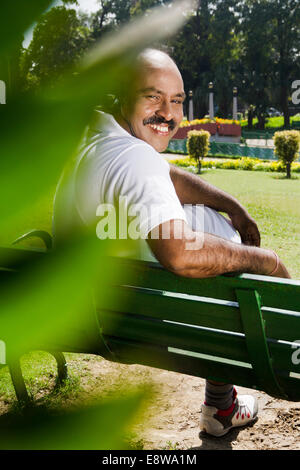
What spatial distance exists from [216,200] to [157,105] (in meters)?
0.87

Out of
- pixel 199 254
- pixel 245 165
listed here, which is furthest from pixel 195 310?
pixel 245 165

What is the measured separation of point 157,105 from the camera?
7.56 ft

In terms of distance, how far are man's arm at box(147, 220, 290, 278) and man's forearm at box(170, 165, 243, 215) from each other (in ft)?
3.16

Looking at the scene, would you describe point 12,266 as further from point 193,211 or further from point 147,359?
point 193,211

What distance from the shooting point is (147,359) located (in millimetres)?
2303

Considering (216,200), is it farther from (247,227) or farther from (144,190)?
(144,190)

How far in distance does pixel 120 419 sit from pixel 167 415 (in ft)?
0.89

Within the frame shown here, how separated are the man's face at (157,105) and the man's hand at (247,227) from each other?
768 millimetres

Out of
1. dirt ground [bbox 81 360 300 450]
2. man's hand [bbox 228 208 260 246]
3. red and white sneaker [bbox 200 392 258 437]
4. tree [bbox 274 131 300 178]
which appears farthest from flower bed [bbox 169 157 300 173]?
red and white sneaker [bbox 200 392 258 437]

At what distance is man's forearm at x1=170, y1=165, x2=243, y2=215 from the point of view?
3.01m

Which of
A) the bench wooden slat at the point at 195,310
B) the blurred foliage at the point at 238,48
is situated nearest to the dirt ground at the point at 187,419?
the bench wooden slat at the point at 195,310

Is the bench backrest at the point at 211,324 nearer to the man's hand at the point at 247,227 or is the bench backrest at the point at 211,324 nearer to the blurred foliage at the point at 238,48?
the man's hand at the point at 247,227

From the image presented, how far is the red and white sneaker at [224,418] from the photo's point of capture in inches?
107
